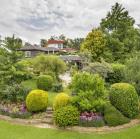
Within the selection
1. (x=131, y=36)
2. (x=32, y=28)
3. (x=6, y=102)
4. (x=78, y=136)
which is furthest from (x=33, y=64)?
(x=78, y=136)

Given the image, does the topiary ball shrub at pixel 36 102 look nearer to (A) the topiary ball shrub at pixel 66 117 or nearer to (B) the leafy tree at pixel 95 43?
(A) the topiary ball shrub at pixel 66 117

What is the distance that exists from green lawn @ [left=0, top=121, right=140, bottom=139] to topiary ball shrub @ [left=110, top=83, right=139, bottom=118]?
1.36m

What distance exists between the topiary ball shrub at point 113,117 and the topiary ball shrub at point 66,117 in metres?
1.79

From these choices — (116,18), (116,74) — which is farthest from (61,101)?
(116,18)

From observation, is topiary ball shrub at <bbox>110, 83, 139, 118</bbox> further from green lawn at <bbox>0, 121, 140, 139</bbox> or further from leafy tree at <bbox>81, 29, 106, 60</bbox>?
leafy tree at <bbox>81, 29, 106, 60</bbox>

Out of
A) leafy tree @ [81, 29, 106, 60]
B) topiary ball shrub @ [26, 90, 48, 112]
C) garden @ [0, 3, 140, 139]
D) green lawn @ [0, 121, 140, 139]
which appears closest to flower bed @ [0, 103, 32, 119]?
garden @ [0, 3, 140, 139]

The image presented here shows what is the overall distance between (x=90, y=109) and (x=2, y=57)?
1058cm

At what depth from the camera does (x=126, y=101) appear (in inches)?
679

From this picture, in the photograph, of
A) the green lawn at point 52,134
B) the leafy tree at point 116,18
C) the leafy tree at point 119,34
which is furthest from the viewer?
the leafy tree at point 116,18

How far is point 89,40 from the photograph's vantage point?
4203 centimetres

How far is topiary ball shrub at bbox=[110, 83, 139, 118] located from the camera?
17234 mm

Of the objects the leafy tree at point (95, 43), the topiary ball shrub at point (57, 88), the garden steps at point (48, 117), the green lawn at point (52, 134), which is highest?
the leafy tree at point (95, 43)

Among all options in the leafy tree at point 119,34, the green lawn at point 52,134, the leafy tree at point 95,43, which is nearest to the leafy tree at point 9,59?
the green lawn at point 52,134

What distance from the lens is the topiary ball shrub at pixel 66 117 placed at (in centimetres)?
1611
